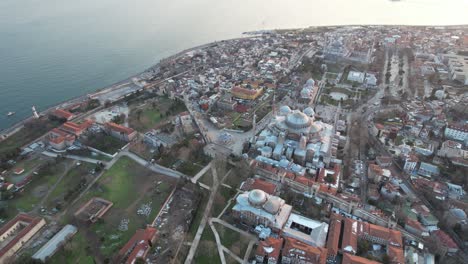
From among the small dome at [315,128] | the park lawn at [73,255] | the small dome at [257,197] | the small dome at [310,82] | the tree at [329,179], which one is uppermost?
the small dome at [310,82]

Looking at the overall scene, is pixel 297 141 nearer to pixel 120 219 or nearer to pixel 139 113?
pixel 120 219

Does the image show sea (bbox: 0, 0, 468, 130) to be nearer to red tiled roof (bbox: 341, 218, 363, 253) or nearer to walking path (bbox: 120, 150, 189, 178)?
walking path (bbox: 120, 150, 189, 178)

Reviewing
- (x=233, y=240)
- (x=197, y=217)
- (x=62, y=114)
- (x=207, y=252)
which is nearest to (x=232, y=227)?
(x=233, y=240)

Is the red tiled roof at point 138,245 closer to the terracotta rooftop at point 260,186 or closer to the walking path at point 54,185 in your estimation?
the terracotta rooftop at point 260,186

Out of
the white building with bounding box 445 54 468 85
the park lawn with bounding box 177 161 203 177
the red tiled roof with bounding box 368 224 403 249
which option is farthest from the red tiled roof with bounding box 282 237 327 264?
the white building with bounding box 445 54 468 85

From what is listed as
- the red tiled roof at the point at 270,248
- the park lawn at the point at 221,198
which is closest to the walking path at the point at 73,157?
the park lawn at the point at 221,198

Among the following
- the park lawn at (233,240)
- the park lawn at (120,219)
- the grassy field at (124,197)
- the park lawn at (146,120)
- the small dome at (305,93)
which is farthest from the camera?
the small dome at (305,93)

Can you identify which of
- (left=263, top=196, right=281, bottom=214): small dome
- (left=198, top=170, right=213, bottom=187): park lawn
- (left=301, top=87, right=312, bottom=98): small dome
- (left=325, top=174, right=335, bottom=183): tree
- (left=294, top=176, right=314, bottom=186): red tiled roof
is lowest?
(left=325, top=174, right=335, bottom=183): tree
